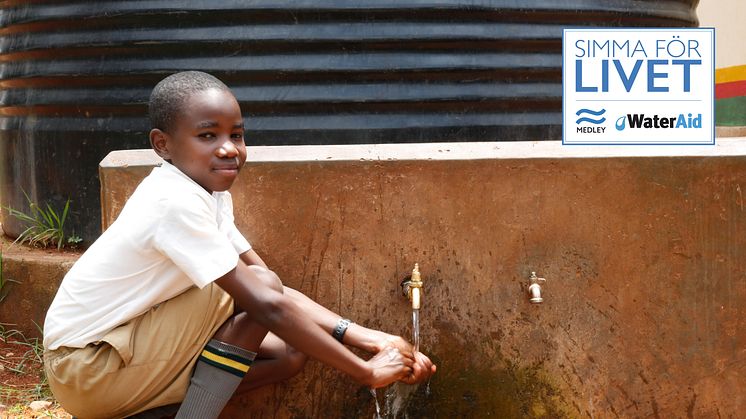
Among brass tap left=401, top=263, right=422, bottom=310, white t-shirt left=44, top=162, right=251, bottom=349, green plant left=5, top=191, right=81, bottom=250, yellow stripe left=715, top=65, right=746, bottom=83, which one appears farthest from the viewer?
yellow stripe left=715, top=65, right=746, bottom=83

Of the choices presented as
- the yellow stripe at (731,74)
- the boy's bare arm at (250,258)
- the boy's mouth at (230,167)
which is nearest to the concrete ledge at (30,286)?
the boy's bare arm at (250,258)

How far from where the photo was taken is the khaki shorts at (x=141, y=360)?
2307 mm

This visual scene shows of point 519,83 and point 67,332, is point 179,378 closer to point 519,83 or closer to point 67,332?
point 67,332

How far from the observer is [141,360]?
7.64ft

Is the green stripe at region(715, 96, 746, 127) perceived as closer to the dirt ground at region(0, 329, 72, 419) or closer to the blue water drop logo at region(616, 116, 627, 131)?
the blue water drop logo at region(616, 116, 627, 131)

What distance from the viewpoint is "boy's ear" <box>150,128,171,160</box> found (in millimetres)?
2395

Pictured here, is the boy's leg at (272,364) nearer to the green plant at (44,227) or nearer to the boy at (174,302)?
the boy at (174,302)

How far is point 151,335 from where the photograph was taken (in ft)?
7.65

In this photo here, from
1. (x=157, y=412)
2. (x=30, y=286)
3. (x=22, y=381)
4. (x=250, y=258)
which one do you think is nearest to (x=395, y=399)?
(x=250, y=258)

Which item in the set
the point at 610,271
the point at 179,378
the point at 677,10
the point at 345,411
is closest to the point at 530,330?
the point at 610,271

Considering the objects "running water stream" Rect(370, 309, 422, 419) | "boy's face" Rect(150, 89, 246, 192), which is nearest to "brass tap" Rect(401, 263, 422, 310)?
"running water stream" Rect(370, 309, 422, 419)

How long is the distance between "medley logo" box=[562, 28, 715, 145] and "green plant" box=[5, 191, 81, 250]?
2.30 metres

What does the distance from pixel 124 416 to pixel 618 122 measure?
1.97 meters

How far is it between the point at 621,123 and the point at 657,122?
0.13 metres
